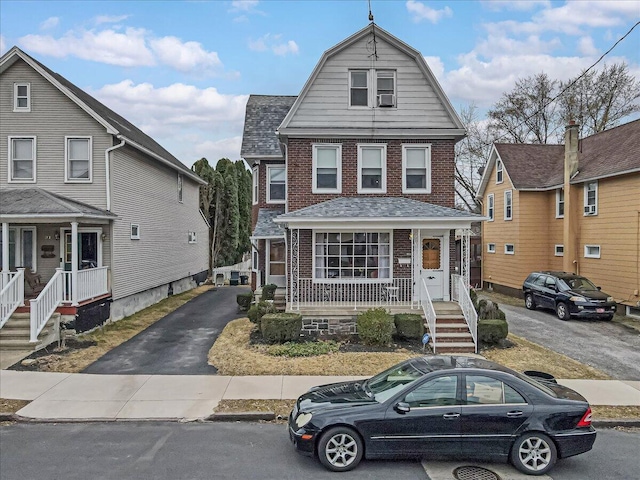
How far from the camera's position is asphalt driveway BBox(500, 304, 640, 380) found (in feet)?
38.4

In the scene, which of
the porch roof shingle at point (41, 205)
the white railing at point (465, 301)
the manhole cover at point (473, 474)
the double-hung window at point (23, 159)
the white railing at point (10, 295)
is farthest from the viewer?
the double-hung window at point (23, 159)

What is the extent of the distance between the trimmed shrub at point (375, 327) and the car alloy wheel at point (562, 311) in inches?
331

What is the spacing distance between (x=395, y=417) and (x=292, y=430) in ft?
4.89

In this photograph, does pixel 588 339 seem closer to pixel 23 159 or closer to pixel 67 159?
pixel 67 159

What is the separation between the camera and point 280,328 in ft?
41.9

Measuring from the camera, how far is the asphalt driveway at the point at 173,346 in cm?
1100

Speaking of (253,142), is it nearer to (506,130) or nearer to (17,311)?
(17,311)

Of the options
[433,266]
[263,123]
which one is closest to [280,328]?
[433,266]

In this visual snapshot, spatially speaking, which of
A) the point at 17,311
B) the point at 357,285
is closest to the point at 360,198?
the point at 357,285

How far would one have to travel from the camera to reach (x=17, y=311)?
44.1 ft

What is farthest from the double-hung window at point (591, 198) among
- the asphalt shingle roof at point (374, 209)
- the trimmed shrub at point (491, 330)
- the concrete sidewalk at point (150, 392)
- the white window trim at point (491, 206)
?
the concrete sidewalk at point (150, 392)

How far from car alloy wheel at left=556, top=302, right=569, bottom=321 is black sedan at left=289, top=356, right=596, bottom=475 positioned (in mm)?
12274

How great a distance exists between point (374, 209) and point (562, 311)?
8863mm

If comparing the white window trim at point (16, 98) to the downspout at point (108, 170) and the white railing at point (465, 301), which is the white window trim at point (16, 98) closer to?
the downspout at point (108, 170)
